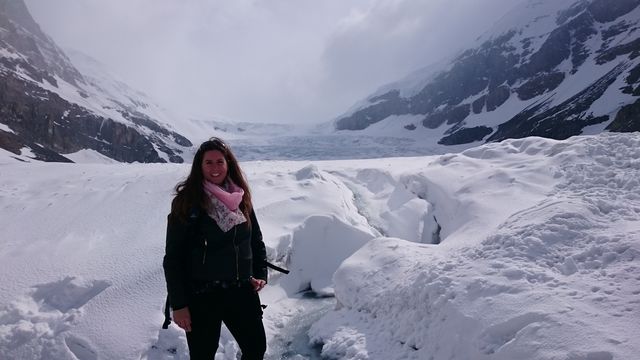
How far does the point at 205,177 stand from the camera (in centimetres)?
353

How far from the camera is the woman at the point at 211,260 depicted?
10.8 feet

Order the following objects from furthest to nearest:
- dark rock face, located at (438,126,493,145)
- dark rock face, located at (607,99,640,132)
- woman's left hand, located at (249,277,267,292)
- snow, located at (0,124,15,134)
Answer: dark rock face, located at (438,126,493,145), snow, located at (0,124,15,134), dark rock face, located at (607,99,640,132), woman's left hand, located at (249,277,267,292)

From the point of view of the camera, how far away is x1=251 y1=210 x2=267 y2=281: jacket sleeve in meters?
3.87

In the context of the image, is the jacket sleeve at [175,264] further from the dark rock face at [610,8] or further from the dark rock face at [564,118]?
the dark rock face at [610,8]

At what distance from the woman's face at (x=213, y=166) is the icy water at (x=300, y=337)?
5.41m

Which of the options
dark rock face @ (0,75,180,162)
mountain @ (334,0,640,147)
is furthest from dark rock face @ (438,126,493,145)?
dark rock face @ (0,75,180,162)

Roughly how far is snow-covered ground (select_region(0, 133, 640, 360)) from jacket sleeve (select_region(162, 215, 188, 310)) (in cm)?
364

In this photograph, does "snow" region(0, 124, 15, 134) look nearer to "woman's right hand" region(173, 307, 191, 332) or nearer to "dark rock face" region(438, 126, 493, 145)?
"woman's right hand" region(173, 307, 191, 332)

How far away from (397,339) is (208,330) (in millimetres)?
4364

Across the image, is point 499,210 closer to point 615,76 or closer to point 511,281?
point 511,281

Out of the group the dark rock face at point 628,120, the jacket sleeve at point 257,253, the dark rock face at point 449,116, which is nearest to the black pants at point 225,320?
the jacket sleeve at point 257,253

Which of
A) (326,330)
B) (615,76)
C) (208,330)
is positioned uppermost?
(615,76)

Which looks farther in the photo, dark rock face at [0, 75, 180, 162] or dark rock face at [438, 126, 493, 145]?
dark rock face at [438, 126, 493, 145]

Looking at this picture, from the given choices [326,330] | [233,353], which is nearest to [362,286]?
[326,330]
